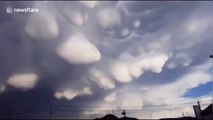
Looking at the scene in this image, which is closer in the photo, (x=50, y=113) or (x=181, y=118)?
(x=181, y=118)

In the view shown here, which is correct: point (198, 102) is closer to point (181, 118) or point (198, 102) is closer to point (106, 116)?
point (181, 118)

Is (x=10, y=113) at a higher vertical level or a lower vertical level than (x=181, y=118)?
higher

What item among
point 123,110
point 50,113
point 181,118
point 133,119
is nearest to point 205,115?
point 181,118

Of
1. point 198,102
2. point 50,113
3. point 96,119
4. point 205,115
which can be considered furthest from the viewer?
point 50,113

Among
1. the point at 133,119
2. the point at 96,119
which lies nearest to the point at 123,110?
the point at 133,119

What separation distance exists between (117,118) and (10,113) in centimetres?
2856

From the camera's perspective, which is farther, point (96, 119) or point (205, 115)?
point (96, 119)

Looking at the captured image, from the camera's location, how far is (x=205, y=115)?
44.2m

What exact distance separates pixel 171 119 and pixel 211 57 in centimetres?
2510

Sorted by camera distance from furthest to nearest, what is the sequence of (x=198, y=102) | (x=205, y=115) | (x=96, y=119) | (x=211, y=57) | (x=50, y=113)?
(x=50, y=113) < (x=96, y=119) < (x=198, y=102) < (x=205, y=115) < (x=211, y=57)

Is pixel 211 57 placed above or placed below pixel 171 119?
above

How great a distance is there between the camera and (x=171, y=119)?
51.2 m

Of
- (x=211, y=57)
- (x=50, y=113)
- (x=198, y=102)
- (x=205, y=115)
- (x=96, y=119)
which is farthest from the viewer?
(x=50, y=113)

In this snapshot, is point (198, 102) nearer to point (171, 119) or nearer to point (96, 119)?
point (171, 119)
